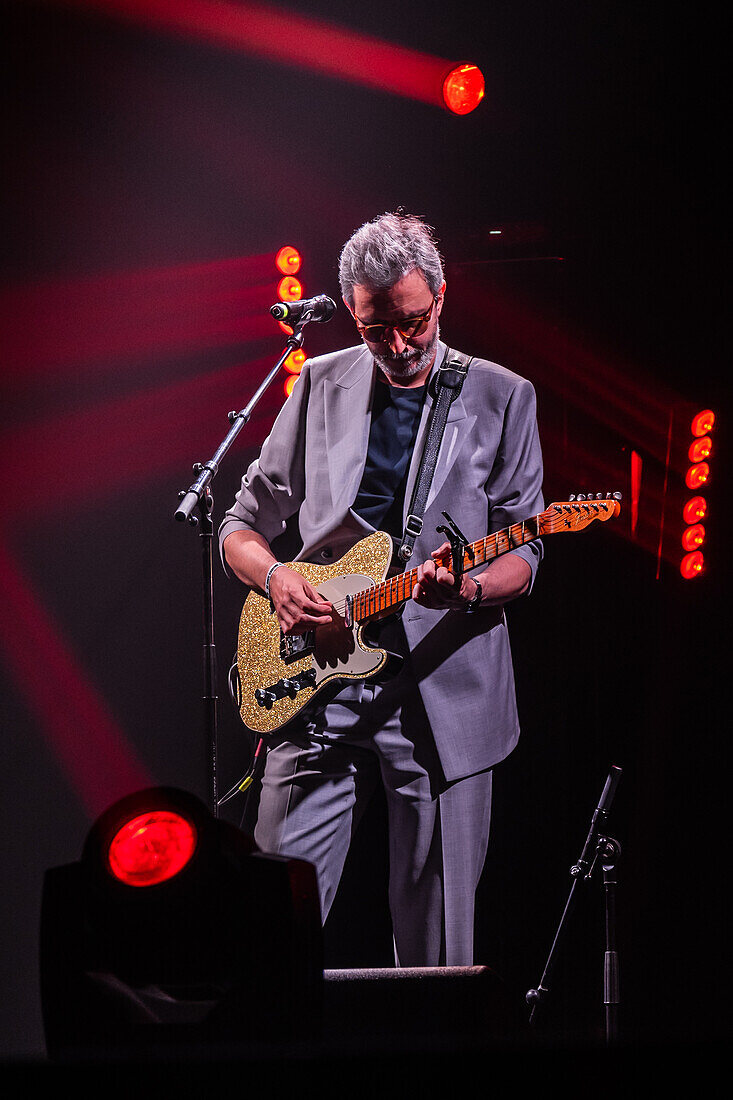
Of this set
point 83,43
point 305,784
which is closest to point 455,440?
point 305,784

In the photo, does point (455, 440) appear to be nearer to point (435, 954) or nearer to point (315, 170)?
point (315, 170)

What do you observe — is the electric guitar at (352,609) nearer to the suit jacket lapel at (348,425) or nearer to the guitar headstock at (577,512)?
the guitar headstock at (577,512)

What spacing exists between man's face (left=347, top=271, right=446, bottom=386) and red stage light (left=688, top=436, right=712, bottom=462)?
856mm

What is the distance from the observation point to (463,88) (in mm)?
3109

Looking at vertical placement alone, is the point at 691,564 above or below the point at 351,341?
below

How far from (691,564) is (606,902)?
1.01 meters

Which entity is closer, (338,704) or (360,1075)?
(360,1075)

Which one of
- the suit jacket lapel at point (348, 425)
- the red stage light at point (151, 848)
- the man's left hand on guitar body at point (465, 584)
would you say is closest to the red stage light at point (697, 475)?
the man's left hand on guitar body at point (465, 584)

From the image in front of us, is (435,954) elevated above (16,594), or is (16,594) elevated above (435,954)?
(16,594)

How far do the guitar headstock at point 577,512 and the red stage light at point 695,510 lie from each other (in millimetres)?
521

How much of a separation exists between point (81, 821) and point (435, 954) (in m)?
1.17

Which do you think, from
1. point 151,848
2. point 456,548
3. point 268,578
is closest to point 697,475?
point 456,548

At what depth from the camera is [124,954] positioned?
1065 mm

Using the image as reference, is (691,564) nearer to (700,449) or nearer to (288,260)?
(700,449)
